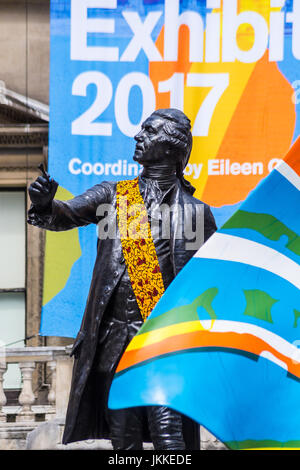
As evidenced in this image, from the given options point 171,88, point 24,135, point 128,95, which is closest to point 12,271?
point 24,135

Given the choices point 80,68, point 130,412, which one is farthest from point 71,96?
point 130,412

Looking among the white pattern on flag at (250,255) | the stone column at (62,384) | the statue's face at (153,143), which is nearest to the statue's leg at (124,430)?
the white pattern on flag at (250,255)

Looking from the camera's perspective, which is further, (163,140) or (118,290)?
(163,140)

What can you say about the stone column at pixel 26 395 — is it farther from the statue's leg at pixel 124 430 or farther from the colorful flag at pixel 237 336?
the colorful flag at pixel 237 336

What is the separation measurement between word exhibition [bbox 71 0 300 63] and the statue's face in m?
6.79

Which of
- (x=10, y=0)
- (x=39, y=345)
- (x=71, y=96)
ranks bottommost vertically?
(x=39, y=345)

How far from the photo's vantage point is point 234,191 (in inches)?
471

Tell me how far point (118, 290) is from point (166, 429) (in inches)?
25.9

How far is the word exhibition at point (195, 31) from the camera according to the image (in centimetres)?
1223

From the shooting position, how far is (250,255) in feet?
17.0

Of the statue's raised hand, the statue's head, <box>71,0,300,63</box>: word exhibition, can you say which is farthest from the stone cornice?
the statue's raised hand

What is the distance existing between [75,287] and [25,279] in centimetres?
190

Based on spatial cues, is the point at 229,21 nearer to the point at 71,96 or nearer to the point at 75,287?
the point at 71,96

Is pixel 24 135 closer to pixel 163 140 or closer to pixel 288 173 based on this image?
pixel 163 140
